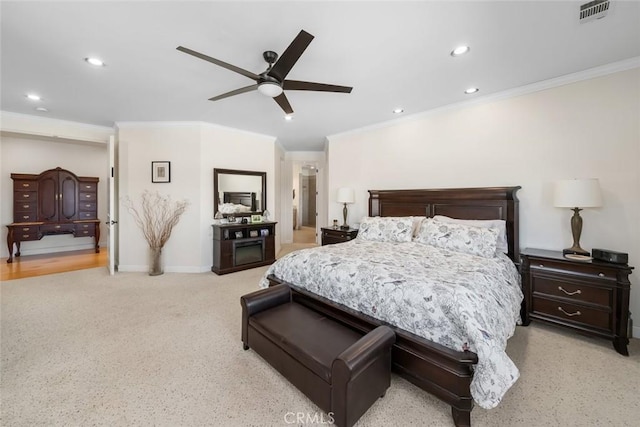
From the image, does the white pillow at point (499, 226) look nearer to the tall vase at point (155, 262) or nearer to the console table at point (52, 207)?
the tall vase at point (155, 262)

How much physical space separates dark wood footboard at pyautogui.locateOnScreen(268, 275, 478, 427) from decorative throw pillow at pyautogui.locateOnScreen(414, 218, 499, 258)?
157 centimetres

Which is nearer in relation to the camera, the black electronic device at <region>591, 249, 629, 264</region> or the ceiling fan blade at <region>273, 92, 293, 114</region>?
the black electronic device at <region>591, 249, 629, 264</region>

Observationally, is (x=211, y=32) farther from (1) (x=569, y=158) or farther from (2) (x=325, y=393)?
(1) (x=569, y=158)

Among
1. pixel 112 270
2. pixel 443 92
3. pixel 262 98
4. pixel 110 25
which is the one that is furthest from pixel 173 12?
pixel 112 270

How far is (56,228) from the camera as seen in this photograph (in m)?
5.59

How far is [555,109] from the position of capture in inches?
112

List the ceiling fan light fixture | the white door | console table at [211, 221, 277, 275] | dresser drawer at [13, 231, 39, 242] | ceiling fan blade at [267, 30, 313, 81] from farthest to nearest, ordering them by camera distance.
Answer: dresser drawer at [13, 231, 39, 242]
console table at [211, 221, 277, 275]
the white door
the ceiling fan light fixture
ceiling fan blade at [267, 30, 313, 81]

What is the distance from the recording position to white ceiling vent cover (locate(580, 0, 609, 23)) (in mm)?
1771

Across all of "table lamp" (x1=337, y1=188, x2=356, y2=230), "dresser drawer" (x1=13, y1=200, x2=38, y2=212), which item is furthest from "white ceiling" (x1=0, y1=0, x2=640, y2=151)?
"dresser drawer" (x1=13, y1=200, x2=38, y2=212)

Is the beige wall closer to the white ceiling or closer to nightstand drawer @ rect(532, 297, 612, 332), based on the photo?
the white ceiling

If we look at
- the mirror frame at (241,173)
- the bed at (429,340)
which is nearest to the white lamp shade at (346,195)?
the bed at (429,340)

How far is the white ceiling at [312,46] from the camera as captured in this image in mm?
1837

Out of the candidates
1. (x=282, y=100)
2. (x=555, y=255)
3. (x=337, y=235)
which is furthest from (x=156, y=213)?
(x=555, y=255)

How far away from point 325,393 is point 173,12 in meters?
2.88
